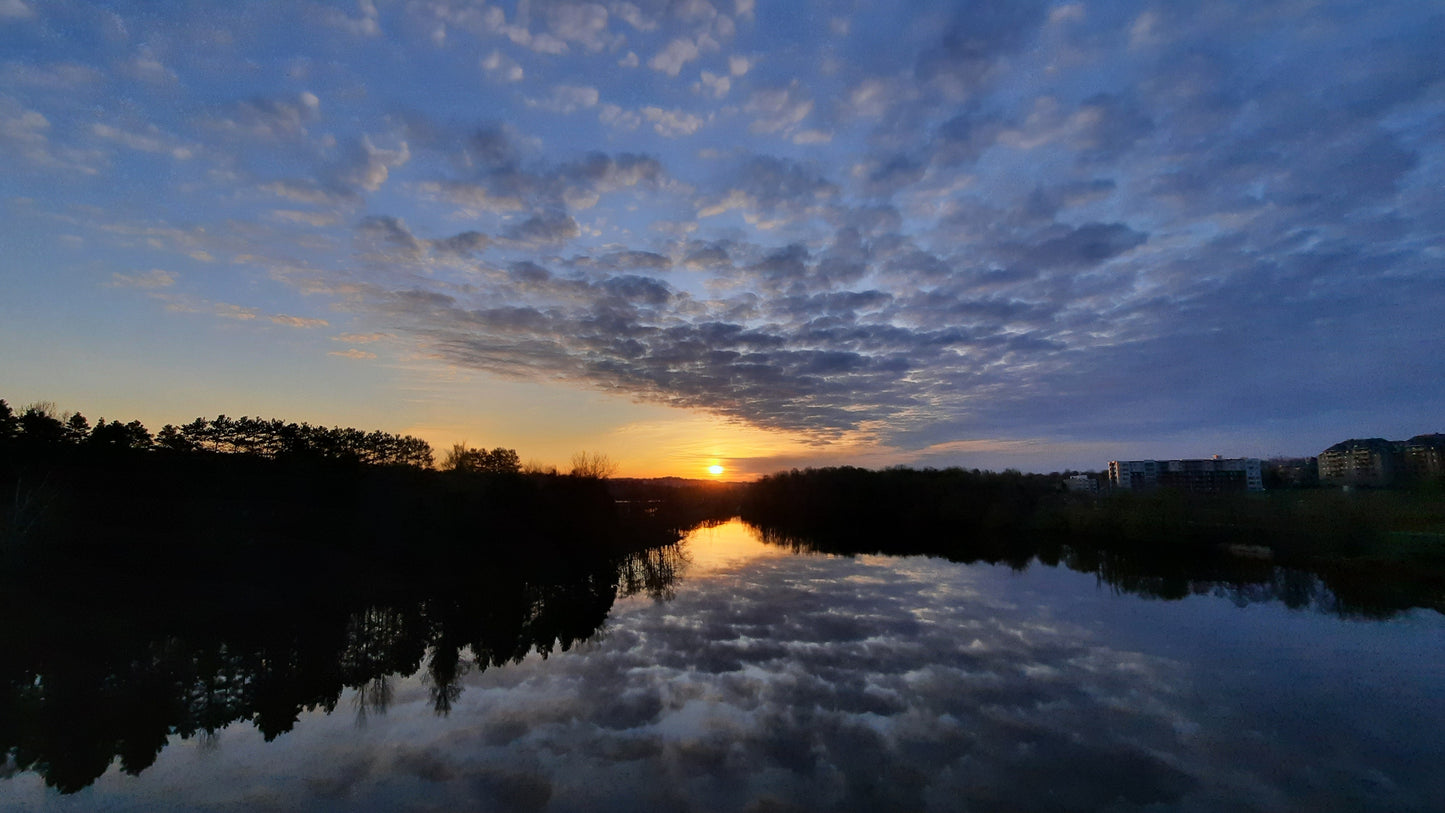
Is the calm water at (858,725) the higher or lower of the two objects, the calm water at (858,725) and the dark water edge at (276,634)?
the lower

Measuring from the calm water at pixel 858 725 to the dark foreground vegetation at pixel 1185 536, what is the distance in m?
7.03

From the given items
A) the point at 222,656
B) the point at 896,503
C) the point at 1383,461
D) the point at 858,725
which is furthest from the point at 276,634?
the point at 1383,461

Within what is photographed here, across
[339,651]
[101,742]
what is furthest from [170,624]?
[101,742]

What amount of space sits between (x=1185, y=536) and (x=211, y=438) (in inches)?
2016

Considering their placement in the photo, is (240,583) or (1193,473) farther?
(1193,473)

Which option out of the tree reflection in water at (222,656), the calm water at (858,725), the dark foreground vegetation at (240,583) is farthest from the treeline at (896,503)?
the tree reflection in water at (222,656)

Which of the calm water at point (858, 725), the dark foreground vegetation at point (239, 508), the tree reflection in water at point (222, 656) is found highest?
the dark foreground vegetation at point (239, 508)

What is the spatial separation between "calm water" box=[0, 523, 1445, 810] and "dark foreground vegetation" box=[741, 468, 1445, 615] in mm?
7026

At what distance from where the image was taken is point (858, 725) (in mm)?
8859

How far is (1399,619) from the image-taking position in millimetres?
16109

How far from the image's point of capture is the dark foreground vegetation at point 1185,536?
22.2m

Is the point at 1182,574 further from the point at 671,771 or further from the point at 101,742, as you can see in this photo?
the point at 101,742

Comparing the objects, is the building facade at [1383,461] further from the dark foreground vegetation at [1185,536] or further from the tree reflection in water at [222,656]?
the tree reflection in water at [222,656]

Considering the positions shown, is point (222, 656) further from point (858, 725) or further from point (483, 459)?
point (483, 459)
